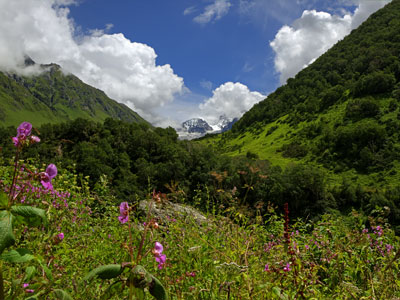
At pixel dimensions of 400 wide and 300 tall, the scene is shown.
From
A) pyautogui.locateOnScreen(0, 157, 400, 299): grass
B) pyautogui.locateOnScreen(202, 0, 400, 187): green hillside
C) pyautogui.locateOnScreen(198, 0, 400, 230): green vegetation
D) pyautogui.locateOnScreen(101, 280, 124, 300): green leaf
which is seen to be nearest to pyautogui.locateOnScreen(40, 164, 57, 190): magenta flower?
pyautogui.locateOnScreen(0, 157, 400, 299): grass

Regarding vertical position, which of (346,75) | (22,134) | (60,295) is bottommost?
(60,295)

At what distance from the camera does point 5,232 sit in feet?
3.46

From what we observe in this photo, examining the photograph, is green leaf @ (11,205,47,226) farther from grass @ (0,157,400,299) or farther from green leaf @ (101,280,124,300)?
green leaf @ (101,280,124,300)

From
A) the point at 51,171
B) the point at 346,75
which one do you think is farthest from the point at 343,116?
the point at 51,171

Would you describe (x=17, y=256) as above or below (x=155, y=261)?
above

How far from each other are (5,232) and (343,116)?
104123mm

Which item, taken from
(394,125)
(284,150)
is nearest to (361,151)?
(394,125)

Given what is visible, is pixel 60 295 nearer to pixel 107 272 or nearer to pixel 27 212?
pixel 107 272

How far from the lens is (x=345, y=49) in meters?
131

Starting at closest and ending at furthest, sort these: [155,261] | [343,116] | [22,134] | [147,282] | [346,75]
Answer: [147,282] < [22,134] < [155,261] < [343,116] < [346,75]

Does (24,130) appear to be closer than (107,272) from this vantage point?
No

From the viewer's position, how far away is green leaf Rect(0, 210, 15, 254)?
104 cm

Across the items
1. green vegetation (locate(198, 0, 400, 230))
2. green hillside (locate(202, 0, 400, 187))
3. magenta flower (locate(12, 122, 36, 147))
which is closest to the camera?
magenta flower (locate(12, 122, 36, 147))

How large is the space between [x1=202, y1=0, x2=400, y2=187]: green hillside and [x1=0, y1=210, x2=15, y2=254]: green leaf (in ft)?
233
